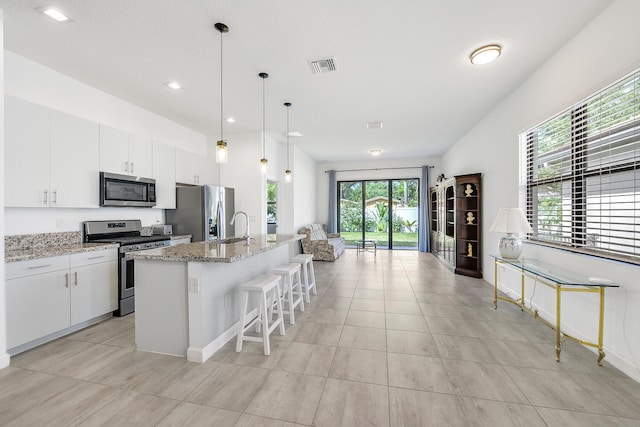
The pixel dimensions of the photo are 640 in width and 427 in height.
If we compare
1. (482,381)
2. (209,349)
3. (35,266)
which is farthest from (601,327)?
(35,266)

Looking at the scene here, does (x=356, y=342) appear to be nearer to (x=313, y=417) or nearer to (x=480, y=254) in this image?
(x=313, y=417)

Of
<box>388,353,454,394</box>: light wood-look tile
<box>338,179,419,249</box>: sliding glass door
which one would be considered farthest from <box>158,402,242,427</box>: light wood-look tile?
<box>338,179,419,249</box>: sliding glass door

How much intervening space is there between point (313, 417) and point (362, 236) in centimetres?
749

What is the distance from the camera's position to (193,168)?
4.86 metres

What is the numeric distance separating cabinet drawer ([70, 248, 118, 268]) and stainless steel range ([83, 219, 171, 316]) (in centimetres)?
8

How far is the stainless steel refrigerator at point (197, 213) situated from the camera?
4426 millimetres

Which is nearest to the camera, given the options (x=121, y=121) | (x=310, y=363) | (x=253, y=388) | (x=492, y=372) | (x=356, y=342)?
(x=253, y=388)

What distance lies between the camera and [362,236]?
29.5 ft

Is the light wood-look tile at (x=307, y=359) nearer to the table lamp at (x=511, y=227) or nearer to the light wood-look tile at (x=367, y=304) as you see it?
the light wood-look tile at (x=367, y=304)

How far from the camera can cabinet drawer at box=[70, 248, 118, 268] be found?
109 inches

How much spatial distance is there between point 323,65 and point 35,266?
3.47m

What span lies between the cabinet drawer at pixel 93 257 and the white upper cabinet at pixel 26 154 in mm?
636

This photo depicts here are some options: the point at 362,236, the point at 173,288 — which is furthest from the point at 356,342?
the point at 362,236

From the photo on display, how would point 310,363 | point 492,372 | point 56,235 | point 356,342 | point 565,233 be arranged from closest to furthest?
point 492,372
point 310,363
point 356,342
point 565,233
point 56,235
